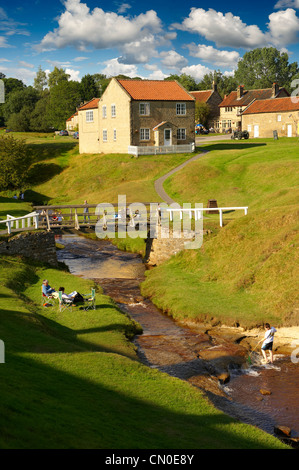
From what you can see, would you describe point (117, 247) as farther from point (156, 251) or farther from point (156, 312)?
point (156, 312)

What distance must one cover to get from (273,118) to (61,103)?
190 feet

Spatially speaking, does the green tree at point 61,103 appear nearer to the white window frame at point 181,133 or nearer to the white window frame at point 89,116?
the white window frame at point 89,116

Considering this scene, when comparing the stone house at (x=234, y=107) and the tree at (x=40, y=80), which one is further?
the tree at (x=40, y=80)

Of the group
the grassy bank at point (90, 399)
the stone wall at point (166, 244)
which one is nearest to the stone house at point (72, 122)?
the stone wall at point (166, 244)

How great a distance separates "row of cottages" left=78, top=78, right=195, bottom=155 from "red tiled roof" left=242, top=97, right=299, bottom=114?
2051 centimetres

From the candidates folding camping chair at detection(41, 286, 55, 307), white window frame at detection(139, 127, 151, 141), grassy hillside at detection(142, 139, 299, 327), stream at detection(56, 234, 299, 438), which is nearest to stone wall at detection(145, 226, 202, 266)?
grassy hillside at detection(142, 139, 299, 327)

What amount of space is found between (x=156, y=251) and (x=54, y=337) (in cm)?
1953

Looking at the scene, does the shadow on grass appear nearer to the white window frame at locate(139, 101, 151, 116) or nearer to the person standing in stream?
the person standing in stream

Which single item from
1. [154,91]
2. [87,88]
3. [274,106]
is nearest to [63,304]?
[154,91]

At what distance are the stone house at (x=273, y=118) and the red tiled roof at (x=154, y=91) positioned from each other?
804 inches

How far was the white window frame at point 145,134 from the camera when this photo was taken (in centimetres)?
6943
